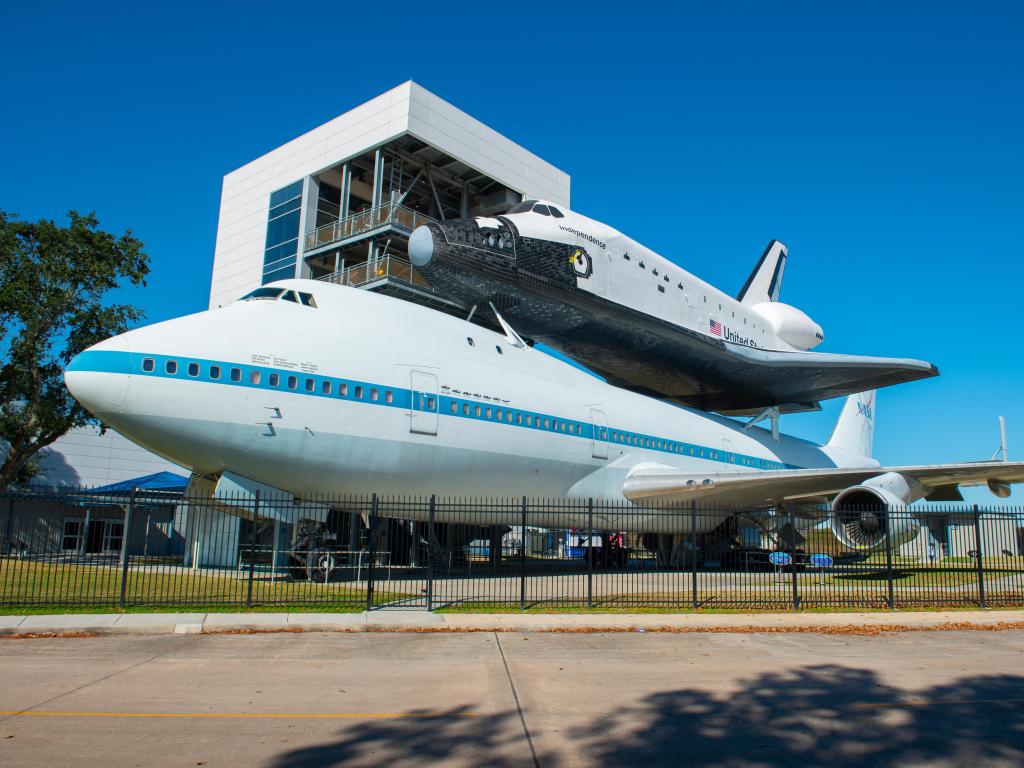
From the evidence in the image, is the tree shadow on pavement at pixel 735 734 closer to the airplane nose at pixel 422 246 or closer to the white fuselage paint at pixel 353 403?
the white fuselage paint at pixel 353 403

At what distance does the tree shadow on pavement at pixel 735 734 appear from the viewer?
514 cm

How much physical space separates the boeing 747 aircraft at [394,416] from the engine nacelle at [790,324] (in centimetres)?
969

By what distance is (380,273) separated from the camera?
28812 millimetres

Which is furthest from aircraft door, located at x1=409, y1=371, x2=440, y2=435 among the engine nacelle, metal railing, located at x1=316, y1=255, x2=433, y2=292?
the engine nacelle

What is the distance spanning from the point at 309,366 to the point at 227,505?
9.58 feet

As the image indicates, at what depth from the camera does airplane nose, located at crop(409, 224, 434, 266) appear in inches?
742

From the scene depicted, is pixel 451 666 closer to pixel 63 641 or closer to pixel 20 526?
pixel 63 641

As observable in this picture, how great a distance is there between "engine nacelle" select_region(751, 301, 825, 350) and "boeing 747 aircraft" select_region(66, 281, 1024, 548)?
969cm

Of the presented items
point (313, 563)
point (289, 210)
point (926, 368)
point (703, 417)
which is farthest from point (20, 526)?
point (926, 368)

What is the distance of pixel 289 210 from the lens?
109 ft

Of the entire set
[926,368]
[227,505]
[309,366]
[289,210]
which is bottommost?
[227,505]

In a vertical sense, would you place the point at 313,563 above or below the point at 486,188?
below

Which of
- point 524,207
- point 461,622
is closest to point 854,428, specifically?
point 524,207

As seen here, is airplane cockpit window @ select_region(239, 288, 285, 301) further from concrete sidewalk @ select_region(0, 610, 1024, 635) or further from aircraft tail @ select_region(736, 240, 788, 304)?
aircraft tail @ select_region(736, 240, 788, 304)
